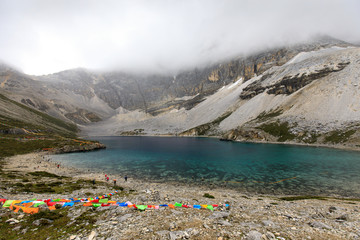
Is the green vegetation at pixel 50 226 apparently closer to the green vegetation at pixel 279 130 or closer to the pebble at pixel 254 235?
the pebble at pixel 254 235

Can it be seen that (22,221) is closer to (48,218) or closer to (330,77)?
(48,218)

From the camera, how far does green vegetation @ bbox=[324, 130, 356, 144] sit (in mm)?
92100

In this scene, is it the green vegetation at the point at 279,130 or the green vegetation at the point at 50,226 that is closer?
the green vegetation at the point at 50,226

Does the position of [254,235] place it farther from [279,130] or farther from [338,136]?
[279,130]

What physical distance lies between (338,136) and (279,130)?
34.2m

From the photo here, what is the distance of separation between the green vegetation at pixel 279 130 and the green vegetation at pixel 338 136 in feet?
61.2

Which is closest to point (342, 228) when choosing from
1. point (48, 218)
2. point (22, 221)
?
point (48, 218)

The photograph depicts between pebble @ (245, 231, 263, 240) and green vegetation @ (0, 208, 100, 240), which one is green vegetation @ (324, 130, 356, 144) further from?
green vegetation @ (0, 208, 100, 240)

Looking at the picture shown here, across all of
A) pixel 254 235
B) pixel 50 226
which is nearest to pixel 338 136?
pixel 254 235

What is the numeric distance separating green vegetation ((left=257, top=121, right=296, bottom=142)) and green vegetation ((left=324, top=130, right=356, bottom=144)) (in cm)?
1864

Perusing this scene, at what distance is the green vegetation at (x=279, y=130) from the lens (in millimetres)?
117488

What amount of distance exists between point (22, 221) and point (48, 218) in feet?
4.64

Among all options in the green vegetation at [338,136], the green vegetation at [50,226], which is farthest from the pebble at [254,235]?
the green vegetation at [338,136]

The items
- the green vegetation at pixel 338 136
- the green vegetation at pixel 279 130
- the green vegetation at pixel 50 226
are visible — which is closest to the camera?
the green vegetation at pixel 50 226
